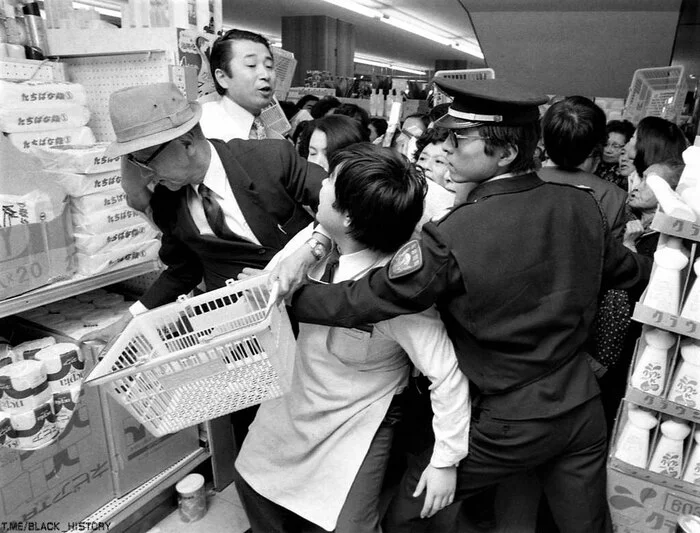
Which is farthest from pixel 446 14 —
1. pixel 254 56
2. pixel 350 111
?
pixel 254 56

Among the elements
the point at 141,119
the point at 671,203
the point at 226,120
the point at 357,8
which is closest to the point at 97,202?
the point at 141,119

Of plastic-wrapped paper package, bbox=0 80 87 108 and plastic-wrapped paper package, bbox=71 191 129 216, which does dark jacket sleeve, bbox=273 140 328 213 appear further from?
plastic-wrapped paper package, bbox=0 80 87 108

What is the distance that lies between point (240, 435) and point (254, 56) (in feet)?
5.74

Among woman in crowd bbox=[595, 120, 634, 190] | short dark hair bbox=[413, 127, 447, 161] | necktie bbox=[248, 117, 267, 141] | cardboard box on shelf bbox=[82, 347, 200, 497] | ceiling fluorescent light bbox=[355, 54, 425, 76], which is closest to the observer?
cardboard box on shelf bbox=[82, 347, 200, 497]

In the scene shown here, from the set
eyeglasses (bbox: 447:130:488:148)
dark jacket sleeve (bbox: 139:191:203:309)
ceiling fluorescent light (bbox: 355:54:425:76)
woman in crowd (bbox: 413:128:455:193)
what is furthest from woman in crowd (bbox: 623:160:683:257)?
ceiling fluorescent light (bbox: 355:54:425:76)

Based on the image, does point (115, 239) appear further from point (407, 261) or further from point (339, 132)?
point (407, 261)

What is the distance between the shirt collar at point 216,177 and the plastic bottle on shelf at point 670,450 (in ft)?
5.29

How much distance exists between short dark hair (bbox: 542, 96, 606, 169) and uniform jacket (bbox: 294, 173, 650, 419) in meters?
1.01

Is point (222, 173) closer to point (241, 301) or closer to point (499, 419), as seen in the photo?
point (241, 301)

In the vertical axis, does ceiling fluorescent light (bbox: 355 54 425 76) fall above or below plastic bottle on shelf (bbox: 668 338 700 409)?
above

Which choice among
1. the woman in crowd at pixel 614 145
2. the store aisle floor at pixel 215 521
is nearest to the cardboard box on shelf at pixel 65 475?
the store aisle floor at pixel 215 521

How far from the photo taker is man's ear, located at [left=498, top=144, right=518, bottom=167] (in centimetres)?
143

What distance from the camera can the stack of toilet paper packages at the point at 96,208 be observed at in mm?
1917

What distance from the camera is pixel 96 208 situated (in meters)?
1.98
